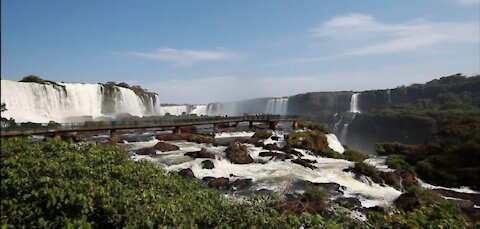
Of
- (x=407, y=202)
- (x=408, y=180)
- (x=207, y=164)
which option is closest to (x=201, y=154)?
(x=207, y=164)

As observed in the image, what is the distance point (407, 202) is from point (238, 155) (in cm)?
1180

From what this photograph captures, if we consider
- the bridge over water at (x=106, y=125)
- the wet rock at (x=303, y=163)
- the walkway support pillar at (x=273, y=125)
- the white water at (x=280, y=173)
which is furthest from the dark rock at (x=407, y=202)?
the walkway support pillar at (x=273, y=125)

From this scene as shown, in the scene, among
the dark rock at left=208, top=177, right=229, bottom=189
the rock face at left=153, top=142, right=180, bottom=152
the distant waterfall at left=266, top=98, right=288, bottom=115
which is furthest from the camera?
the distant waterfall at left=266, top=98, right=288, bottom=115

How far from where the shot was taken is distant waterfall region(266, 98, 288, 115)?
100875 mm

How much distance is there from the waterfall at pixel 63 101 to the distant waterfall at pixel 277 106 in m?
44.3

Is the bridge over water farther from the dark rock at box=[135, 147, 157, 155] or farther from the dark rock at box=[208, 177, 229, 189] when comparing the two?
the dark rock at box=[208, 177, 229, 189]

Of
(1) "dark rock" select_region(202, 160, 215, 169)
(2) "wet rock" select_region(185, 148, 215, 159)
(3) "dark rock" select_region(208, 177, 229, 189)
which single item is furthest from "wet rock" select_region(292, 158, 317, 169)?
(3) "dark rock" select_region(208, 177, 229, 189)

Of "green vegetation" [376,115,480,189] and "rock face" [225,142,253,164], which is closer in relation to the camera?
"rock face" [225,142,253,164]

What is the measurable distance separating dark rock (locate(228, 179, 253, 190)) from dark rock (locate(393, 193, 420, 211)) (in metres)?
7.60

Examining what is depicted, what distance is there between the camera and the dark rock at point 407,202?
17.6m

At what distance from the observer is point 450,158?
30625mm

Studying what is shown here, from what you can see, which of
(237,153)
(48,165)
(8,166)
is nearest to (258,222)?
(48,165)

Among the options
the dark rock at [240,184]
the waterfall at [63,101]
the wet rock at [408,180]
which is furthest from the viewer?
the waterfall at [63,101]

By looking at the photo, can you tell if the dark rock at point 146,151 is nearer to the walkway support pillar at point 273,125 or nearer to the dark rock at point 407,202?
the dark rock at point 407,202
